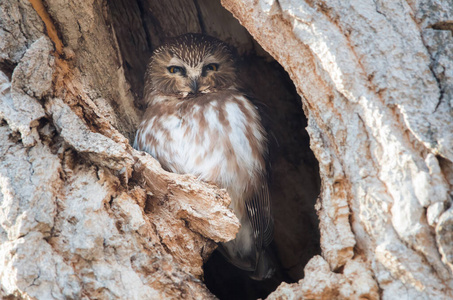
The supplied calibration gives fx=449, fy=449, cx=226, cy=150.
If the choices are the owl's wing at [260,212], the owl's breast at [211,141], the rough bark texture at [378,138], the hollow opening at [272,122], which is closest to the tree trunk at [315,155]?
the rough bark texture at [378,138]

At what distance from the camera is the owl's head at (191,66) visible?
344cm

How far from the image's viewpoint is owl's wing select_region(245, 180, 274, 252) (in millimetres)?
3141

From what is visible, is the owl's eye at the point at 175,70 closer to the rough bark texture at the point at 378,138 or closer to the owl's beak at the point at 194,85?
the owl's beak at the point at 194,85

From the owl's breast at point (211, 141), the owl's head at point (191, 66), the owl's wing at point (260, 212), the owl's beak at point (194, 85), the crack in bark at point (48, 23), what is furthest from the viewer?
the owl's head at point (191, 66)

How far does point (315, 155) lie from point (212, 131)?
3.53 feet

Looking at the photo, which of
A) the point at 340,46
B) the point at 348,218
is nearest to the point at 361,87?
the point at 340,46

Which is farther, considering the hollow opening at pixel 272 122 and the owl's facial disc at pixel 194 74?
the hollow opening at pixel 272 122

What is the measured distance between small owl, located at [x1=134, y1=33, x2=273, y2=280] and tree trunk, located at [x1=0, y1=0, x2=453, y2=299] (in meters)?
0.55

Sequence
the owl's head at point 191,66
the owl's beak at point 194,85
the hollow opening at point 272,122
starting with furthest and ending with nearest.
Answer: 1. the hollow opening at point 272,122
2. the owl's head at point 191,66
3. the owl's beak at point 194,85

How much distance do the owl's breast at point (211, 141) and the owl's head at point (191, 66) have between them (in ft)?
0.79

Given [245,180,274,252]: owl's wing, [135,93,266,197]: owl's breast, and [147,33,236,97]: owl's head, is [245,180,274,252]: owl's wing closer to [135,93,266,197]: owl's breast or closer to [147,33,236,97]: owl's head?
[135,93,266,197]: owl's breast

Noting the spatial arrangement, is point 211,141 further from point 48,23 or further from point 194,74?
point 48,23

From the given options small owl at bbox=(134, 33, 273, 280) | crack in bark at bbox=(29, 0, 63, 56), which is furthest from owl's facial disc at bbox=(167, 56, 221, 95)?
crack in bark at bbox=(29, 0, 63, 56)

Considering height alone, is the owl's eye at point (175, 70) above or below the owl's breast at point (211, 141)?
above
